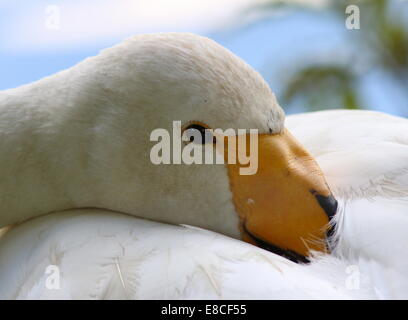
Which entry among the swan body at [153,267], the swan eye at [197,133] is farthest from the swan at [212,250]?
the swan eye at [197,133]

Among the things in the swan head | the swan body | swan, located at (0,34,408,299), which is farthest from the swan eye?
the swan body

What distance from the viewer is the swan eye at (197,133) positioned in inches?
67.0

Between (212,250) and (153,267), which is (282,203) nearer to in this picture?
(212,250)

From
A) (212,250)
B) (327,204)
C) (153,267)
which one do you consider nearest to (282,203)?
(327,204)

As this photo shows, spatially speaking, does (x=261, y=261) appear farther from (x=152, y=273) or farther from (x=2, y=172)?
(x=2, y=172)

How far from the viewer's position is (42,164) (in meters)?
1.84

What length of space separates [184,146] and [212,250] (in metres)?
0.31

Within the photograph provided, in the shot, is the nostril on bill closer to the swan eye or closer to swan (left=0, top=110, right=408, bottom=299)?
swan (left=0, top=110, right=408, bottom=299)

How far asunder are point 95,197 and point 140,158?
0.56 feet

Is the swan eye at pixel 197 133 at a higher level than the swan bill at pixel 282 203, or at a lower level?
higher

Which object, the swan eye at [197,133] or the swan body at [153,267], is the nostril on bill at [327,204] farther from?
the swan eye at [197,133]

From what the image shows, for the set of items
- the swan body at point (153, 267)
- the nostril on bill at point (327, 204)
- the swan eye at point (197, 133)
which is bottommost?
the swan body at point (153, 267)

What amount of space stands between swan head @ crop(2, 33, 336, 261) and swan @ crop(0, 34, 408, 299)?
12mm

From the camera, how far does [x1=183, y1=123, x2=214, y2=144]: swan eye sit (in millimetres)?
1701
